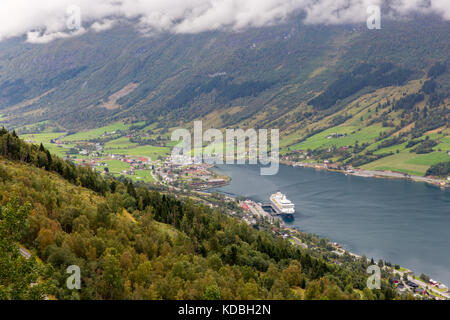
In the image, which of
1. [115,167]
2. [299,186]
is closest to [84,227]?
[299,186]

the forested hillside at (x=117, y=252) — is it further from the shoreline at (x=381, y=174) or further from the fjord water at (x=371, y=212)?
the shoreline at (x=381, y=174)

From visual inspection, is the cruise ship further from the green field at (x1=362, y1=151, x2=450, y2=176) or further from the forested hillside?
the green field at (x1=362, y1=151, x2=450, y2=176)

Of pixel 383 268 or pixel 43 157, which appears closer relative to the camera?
pixel 43 157

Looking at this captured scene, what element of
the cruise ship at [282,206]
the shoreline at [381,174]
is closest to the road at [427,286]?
the cruise ship at [282,206]

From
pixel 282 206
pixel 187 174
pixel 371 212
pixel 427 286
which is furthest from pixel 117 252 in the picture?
pixel 187 174

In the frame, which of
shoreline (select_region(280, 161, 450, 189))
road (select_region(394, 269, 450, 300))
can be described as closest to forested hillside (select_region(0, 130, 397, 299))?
road (select_region(394, 269, 450, 300))
